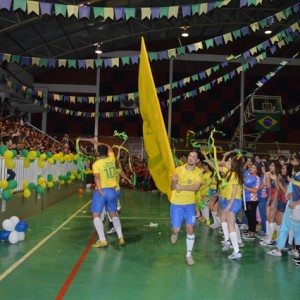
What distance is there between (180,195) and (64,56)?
18473mm

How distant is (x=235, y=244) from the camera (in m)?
5.92

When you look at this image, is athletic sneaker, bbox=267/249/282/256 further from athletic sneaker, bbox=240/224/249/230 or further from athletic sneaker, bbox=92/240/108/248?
athletic sneaker, bbox=92/240/108/248

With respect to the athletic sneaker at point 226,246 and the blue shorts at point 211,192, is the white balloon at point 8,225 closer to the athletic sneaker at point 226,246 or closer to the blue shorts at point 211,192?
the athletic sneaker at point 226,246

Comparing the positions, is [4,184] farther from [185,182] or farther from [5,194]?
[185,182]

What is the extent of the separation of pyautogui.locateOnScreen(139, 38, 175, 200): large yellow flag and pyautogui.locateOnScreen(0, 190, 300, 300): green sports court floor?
3.81 ft

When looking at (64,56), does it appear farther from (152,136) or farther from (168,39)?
(152,136)

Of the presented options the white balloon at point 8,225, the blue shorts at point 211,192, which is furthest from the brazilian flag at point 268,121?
the white balloon at point 8,225

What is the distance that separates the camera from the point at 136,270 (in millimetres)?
5207

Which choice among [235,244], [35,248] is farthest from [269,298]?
[35,248]

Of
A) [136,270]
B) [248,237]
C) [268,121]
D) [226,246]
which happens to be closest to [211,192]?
[248,237]

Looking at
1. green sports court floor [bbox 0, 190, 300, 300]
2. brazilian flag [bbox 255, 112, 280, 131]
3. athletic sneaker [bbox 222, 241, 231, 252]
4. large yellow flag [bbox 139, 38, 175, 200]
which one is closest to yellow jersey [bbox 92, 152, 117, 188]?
large yellow flag [bbox 139, 38, 175, 200]

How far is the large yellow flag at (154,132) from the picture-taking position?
4.86m

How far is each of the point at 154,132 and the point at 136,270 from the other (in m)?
1.80

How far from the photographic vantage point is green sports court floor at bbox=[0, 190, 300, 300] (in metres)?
4.36
